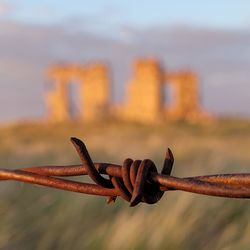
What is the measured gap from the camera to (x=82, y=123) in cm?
3316

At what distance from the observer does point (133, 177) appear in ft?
4.69

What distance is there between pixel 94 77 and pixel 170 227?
264 ft

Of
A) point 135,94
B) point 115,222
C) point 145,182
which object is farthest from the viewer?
point 135,94

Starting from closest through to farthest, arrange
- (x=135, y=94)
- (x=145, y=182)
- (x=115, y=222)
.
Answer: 1. (x=145, y=182)
2. (x=115, y=222)
3. (x=135, y=94)

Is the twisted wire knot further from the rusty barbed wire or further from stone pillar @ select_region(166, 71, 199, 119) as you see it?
stone pillar @ select_region(166, 71, 199, 119)

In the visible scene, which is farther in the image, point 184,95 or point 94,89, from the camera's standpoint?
point 94,89

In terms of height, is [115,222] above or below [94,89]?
above

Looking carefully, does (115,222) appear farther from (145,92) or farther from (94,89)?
(94,89)

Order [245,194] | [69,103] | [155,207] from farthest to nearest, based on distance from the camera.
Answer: [69,103] < [155,207] < [245,194]

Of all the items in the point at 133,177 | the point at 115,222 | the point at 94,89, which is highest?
the point at 133,177

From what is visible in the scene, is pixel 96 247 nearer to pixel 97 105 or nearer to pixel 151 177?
pixel 151 177

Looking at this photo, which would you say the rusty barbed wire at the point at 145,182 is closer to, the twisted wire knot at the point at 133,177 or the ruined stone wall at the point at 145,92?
the twisted wire knot at the point at 133,177

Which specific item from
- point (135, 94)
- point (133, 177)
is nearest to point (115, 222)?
point (133, 177)

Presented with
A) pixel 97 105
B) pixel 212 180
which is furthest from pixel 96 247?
pixel 97 105
